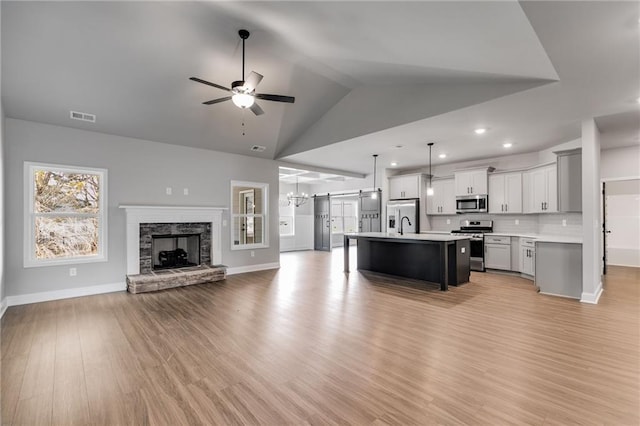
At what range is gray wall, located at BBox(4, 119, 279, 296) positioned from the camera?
4.57m

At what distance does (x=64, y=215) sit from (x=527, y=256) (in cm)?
874

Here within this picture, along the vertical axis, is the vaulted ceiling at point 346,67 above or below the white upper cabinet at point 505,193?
above

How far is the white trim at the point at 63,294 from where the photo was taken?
4.55 metres

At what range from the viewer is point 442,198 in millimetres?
8078

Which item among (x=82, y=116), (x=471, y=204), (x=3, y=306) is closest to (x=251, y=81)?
(x=82, y=116)

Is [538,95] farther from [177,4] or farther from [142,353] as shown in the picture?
[142,353]

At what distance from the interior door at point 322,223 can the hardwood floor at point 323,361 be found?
7249 millimetres

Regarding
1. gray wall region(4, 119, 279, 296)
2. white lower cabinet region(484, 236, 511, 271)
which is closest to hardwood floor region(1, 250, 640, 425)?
gray wall region(4, 119, 279, 296)

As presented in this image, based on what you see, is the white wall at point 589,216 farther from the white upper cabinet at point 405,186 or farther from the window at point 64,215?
the window at point 64,215

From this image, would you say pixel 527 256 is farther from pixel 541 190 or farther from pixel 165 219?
pixel 165 219

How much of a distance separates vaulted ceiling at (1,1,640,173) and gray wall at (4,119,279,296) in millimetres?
293

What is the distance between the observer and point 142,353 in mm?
2891

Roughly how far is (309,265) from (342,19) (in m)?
6.23

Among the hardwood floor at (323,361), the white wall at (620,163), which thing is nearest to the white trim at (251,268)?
the hardwood floor at (323,361)
